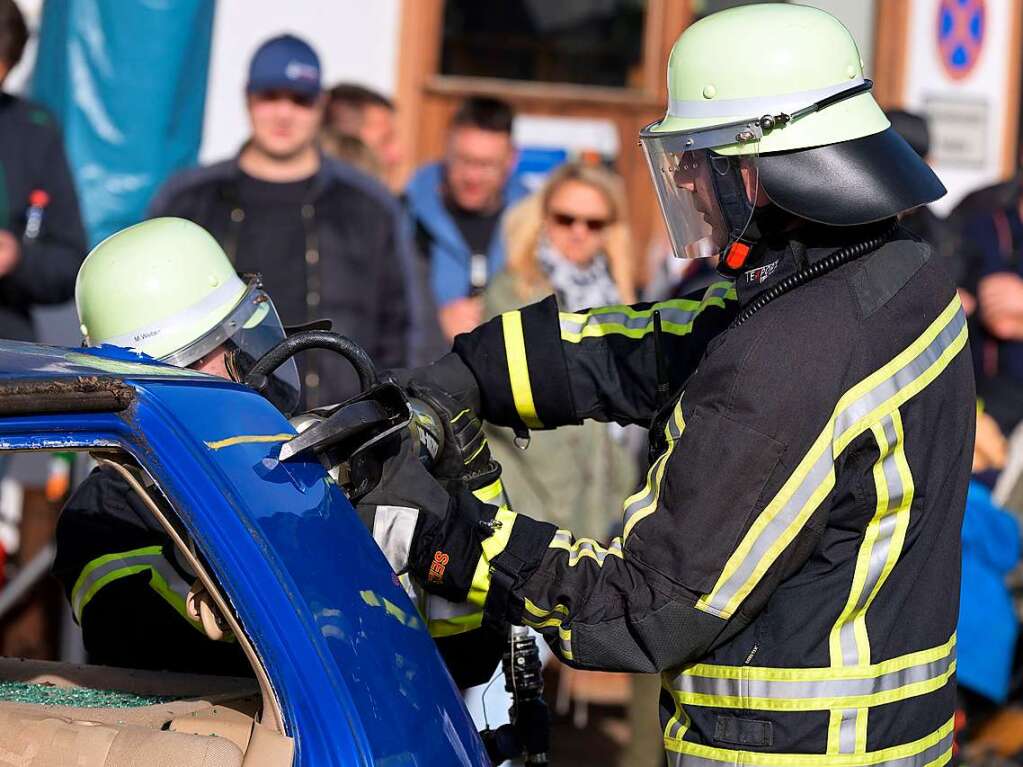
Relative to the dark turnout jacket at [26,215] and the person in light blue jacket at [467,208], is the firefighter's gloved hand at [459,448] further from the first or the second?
the person in light blue jacket at [467,208]

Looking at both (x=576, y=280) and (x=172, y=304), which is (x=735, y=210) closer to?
(x=172, y=304)

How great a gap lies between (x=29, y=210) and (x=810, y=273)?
A: 301 centimetres

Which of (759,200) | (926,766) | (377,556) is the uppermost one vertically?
(759,200)

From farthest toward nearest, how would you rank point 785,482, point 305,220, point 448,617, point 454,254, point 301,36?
point 301,36 < point 454,254 < point 305,220 < point 448,617 < point 785,482

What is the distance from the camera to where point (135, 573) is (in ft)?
8.52

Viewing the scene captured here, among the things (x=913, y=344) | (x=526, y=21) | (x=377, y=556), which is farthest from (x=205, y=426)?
(x=526, y=21)

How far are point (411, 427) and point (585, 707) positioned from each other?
3968 millimetres

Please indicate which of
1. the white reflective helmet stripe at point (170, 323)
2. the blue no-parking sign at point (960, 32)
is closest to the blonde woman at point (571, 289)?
the white reflective helmet stripe at point (170, 323)

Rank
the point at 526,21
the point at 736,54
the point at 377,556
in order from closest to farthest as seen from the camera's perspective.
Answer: the point at 377,556
the point at 736,54
the point at 526,21

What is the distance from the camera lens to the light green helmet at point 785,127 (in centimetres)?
241

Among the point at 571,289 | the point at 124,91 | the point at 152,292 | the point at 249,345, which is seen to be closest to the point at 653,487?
the point at 249,345

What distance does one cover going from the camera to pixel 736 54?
2449 mm

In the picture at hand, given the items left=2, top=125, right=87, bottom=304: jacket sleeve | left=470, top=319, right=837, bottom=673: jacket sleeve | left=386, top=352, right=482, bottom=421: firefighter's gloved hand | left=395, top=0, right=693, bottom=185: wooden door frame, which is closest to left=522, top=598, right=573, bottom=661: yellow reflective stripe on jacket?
left=470, top=319, right=837, bottom=673: jacket sleeve

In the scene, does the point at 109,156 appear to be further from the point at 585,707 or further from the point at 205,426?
the point at 205,426
